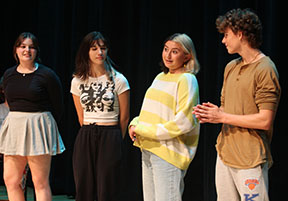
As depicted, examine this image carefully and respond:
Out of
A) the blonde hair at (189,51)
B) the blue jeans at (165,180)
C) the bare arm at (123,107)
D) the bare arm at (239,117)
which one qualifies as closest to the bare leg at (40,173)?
the bare arm at (123,107)

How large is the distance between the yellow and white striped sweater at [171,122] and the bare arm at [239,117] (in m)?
0.28

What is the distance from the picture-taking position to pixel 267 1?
10.4 ft

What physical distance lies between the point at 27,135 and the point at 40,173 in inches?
11.9

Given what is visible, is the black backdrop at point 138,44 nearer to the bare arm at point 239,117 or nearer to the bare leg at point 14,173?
the bare leg at point 14,173

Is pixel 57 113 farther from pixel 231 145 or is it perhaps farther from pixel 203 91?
pixel 231 145

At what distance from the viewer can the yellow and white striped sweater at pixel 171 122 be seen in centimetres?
217

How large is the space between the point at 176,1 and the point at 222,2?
23.2 inches

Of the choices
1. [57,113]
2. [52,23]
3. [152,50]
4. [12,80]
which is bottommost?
[57,113]

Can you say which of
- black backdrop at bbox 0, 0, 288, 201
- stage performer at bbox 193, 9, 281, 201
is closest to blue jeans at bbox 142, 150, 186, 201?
stage performer at bbox 193, 9, 281, 201

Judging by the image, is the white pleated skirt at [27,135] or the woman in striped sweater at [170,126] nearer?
the woman in striped sweater at [170,126]

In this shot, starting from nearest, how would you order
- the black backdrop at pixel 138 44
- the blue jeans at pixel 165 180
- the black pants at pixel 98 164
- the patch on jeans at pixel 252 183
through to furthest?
the patch on jeans at pixel 252 183 < the blue jeans at pixel 165 180 < the black pants at pixel 98 164 < the black backdrop at pixel 138 44

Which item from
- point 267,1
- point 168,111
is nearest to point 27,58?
point 168,111

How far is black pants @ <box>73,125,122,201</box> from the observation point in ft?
8.54

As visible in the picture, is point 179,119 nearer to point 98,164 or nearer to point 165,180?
point 165,180
